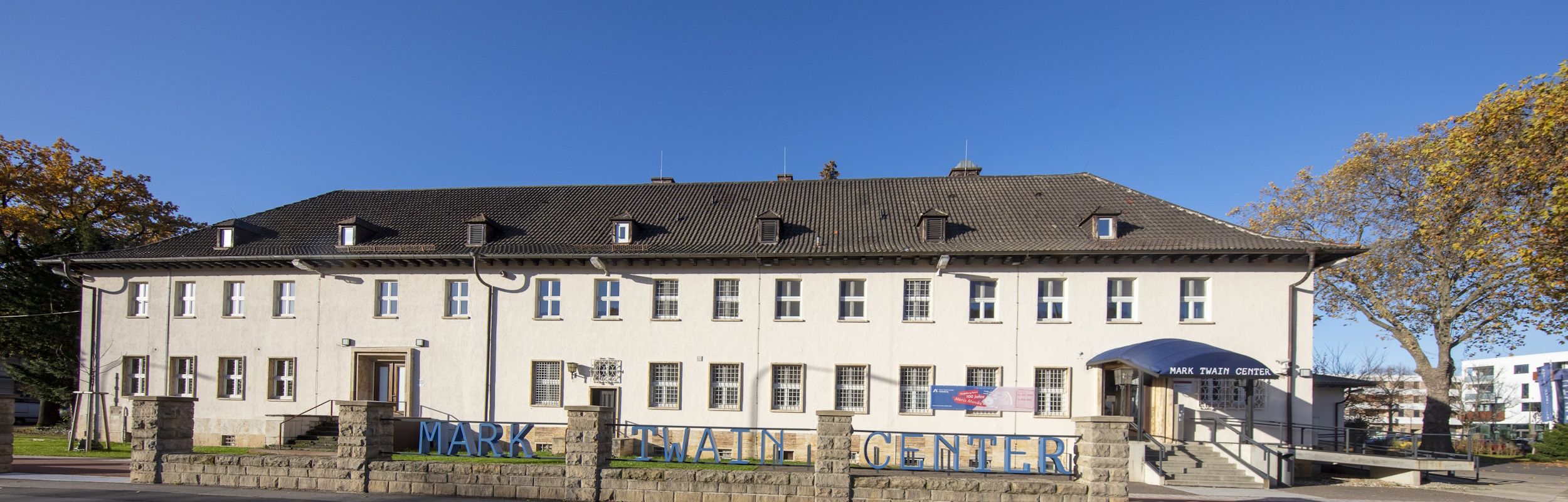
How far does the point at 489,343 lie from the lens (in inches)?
830

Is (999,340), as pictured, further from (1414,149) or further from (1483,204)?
(1414,149)

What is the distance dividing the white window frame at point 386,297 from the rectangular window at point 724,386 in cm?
886

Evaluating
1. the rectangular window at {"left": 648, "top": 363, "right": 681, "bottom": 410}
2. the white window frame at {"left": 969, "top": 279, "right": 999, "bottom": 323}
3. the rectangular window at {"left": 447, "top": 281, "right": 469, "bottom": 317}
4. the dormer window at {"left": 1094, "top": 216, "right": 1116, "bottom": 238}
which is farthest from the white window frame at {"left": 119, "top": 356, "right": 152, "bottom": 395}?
the dormer window at {"left": 1094, "top": 216, "right": 1116, "bottom": 238}

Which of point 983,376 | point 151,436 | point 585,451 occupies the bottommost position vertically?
point 151,436

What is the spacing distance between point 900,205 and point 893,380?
5194 mm

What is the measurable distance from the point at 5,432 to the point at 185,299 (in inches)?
310

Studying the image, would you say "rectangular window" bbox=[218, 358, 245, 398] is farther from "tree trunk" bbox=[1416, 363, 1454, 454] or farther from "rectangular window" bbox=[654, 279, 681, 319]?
"tree trunk" bbox=[1416, 363, 1454, 454]

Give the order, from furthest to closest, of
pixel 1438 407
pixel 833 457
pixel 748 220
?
pixel 1438 407
pixel 748 220
pixel 833 457

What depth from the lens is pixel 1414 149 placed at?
23719 mm

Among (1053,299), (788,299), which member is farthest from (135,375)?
(1053,299)

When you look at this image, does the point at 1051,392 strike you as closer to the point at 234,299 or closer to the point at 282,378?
the point at 282,378

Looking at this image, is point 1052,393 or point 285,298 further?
point 285,298

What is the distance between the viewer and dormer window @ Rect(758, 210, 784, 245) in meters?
20.6

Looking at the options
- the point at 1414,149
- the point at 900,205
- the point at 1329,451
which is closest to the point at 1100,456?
the point at 1329,451
